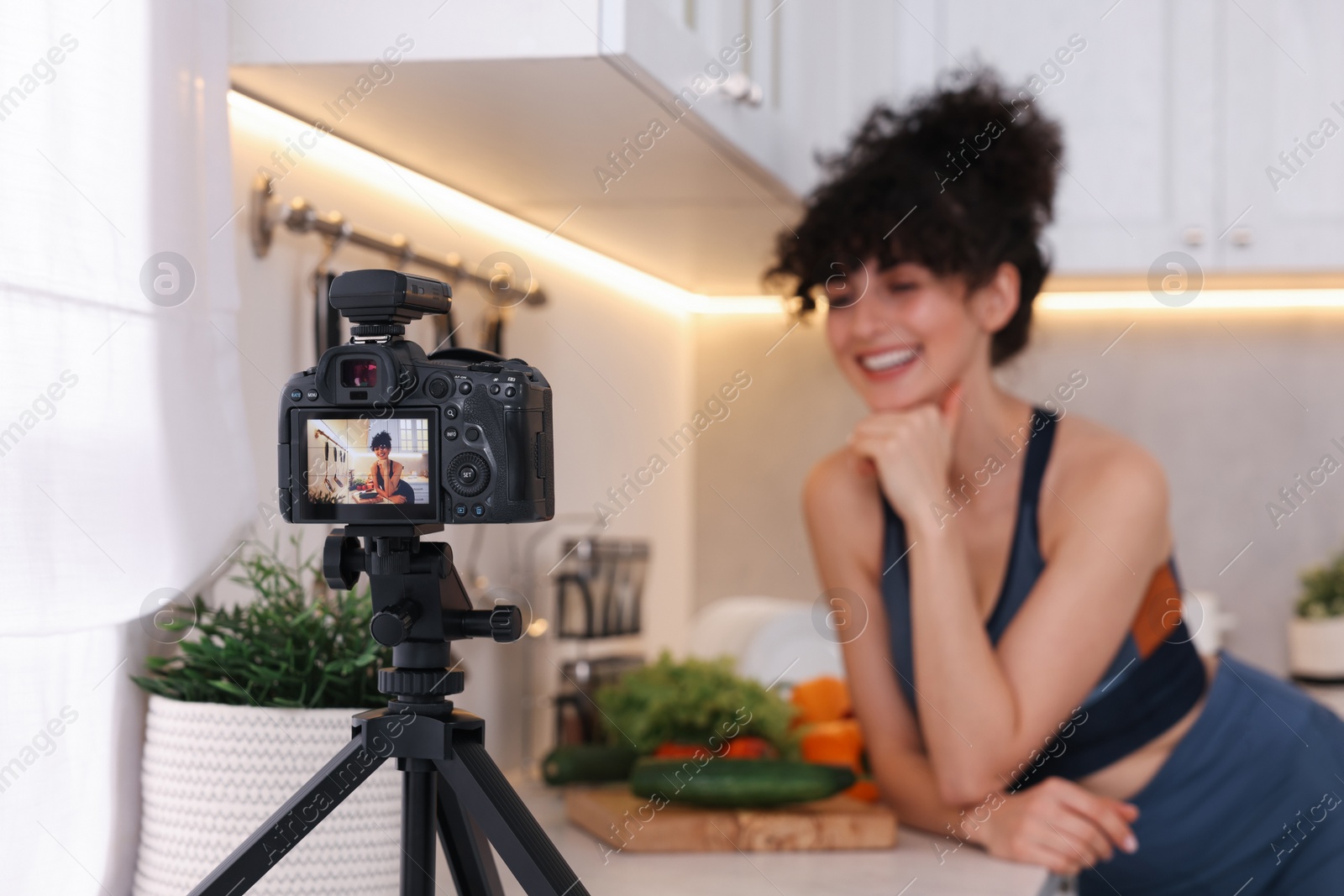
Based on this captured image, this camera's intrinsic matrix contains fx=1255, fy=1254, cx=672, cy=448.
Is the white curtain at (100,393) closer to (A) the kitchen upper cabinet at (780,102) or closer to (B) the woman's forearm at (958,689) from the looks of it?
(A) the kitchen upper cabinet at (780,102)

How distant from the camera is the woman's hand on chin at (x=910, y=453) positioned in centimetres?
132

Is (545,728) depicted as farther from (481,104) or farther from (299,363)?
(481,104)

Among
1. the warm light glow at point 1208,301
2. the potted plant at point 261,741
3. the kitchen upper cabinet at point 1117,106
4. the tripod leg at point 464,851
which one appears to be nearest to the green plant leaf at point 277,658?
the potted plant at point 261,741

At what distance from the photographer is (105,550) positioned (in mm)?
771

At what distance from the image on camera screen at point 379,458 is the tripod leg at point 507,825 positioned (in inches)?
5.2

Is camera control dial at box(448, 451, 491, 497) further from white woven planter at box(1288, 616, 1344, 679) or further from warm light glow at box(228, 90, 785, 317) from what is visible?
white woven planter at box(1288, 616, 1344, 679)

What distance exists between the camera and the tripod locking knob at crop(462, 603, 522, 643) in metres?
0.62

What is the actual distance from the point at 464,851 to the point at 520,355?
34.4 inches

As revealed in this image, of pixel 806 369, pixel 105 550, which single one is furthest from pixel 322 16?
pixel 806 369

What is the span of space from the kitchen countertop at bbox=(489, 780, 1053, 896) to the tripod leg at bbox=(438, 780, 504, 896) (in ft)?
1.02

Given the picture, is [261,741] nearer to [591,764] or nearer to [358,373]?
[358,373]

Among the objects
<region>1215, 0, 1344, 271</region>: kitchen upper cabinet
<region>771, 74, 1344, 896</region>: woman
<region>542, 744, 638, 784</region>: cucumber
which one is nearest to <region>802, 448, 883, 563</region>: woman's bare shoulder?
<region>771, 74, 1344, 896</region>: woman

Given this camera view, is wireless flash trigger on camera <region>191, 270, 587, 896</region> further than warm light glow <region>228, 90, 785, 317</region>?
No

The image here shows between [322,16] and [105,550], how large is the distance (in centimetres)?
41
